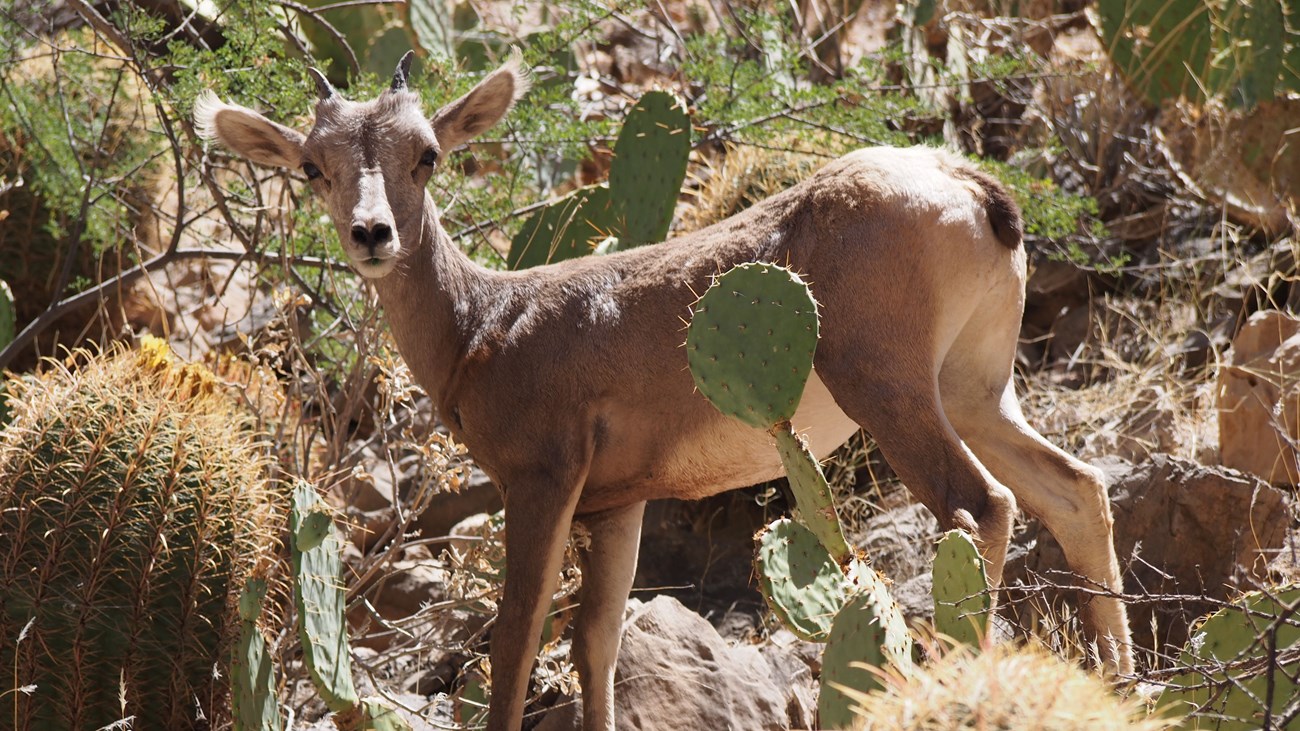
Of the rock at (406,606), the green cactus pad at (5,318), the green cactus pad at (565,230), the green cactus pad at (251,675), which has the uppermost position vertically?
the green cactus pad at (5,318)

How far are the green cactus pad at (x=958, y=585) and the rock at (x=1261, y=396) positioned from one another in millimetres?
2910

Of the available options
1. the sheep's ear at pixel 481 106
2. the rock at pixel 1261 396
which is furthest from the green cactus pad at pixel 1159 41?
the sheep's ear at pixel 481 106

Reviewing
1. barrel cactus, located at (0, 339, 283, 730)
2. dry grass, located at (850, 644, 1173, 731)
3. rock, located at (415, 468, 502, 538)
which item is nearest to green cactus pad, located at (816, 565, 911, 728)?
dry grass, located at (850, 644, 1173, 731)

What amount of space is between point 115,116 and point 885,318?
6.21 metres

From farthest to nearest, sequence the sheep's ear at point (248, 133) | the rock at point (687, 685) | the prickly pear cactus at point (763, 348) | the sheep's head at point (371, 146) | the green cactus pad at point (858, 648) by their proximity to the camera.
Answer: the rock at point (687, 685)
the sheep's ear at point (248, 133)
the sheep's head at point (371, 146)
the prickly pear cactus at point (763, 348)
the green cactus pad at point (858, 648)

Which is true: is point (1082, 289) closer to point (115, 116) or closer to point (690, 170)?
point (690, 170)

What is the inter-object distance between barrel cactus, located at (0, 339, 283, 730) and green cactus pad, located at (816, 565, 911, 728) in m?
2.51

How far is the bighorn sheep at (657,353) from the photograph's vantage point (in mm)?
4430

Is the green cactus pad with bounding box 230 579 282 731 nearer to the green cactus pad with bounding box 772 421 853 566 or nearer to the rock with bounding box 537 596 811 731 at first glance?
the rock with bounding box 537 596 811 731

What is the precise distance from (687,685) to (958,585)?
71.0 inches

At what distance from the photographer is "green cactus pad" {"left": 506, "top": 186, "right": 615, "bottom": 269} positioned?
6.19 metres

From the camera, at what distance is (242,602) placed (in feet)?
13.3

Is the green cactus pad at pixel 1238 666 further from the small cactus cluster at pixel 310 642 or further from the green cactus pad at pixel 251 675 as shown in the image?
the green cactus pad at pixel 251 675

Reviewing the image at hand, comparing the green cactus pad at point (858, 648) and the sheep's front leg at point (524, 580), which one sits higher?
the green cactus pad at point (858, 648)
